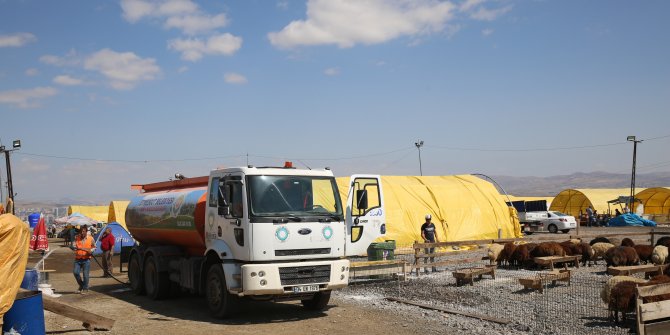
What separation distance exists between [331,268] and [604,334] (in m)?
4.96

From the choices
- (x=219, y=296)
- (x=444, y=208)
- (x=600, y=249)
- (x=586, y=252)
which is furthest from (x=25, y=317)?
(x=444, y=208)

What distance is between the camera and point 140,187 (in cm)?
1795

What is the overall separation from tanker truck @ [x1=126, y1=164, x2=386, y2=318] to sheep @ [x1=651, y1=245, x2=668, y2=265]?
10074 millimetres

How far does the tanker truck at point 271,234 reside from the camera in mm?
11164

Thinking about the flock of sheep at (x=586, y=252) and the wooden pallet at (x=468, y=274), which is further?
the flock of sheep at (x=586, y=252)

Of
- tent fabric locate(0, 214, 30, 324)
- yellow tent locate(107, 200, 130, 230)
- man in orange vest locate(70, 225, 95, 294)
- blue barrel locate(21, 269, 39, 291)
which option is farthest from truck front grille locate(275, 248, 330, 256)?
yellow tent locate(107, 200, 130, 230)

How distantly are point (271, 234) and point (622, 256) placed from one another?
39.5ft

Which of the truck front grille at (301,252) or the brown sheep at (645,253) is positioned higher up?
the truck front grille at (301,252)

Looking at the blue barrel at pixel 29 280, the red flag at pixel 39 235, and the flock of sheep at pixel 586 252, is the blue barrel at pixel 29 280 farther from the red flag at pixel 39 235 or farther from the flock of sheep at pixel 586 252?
the red flag at pixel 39 235

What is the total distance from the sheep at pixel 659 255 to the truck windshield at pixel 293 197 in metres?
11.6

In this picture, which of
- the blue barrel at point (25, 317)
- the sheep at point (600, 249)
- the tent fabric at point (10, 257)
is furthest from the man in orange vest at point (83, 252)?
the sheep at point (600, 249)

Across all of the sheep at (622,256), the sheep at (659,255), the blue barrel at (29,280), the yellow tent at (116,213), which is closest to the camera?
Result: the blue barrel at (29,280)

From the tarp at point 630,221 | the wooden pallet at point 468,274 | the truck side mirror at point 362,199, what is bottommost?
the tarp at point 630,221

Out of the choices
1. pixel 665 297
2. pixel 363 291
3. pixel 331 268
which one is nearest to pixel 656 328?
pixel 665 297
